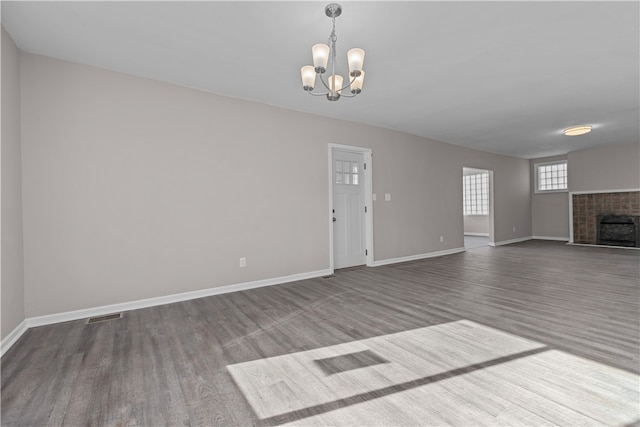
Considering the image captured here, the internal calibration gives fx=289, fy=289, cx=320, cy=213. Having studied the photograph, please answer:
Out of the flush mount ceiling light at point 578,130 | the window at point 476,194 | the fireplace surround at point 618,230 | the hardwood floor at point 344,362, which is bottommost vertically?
the hardwood floor at point 344,362

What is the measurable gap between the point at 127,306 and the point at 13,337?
2.92 feet

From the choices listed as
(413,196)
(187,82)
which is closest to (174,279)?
(187,82)

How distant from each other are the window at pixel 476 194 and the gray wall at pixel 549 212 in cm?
140

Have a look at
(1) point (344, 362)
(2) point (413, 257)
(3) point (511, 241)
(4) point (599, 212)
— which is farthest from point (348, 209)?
(4) point (599, 212)

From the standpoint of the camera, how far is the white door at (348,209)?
16.8 ft

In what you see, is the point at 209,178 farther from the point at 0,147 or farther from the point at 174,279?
the point at 0,147

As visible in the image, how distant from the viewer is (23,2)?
217cm

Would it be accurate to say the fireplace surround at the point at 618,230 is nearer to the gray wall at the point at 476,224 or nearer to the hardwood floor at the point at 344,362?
the gray wall at the point at 476,224

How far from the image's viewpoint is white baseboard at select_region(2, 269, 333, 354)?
2615mm

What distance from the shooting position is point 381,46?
2.79 m

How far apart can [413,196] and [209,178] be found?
414 centimetres

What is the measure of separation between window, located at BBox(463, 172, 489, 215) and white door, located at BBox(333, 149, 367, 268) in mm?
7047

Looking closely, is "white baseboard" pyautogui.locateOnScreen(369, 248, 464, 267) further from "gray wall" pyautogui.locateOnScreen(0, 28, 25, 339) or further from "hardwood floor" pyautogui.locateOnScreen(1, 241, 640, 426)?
"gray wall" pyautogui.locateOnScreen(0, 28, 25, 339)

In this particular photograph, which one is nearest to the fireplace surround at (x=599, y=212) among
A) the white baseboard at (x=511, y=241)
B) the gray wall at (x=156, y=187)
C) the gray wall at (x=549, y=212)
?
the gray wall at (x=549, y=212)
